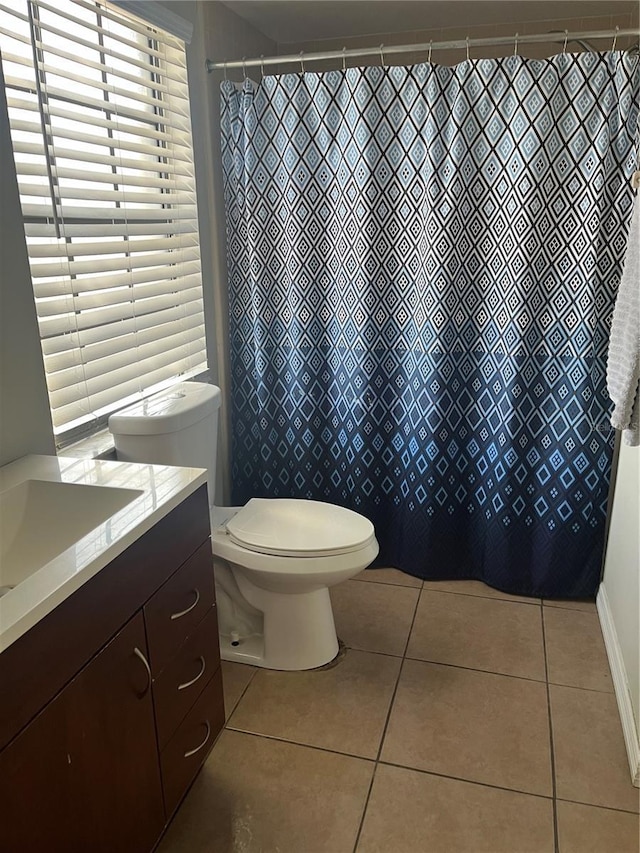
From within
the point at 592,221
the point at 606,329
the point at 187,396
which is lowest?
the point at 187,396

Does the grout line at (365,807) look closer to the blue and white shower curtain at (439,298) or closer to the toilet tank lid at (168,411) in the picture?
the blue and white shower curtain at (439,298)

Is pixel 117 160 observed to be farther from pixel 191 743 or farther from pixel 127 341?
pixel 191 743

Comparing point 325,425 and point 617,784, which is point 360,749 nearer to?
point 617,784

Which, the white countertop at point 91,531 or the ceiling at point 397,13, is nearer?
the white countertop at point 91,531

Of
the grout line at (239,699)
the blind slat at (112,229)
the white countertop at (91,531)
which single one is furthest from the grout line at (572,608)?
the blind slat at (112,229)

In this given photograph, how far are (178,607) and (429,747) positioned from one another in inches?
33.5

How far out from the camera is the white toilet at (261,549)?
1877 mm

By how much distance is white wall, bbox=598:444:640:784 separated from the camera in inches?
72.2

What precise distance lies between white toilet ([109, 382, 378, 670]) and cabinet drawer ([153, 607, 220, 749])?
13.5 inches

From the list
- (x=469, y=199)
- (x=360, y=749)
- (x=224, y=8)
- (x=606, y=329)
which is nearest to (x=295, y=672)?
(x=360, y=749)

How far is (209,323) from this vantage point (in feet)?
8.20

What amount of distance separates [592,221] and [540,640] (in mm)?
1395

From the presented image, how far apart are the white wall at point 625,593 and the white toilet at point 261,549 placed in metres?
0.76

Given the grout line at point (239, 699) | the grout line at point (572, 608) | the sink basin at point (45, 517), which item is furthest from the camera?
the grout line at point (572, 608)
